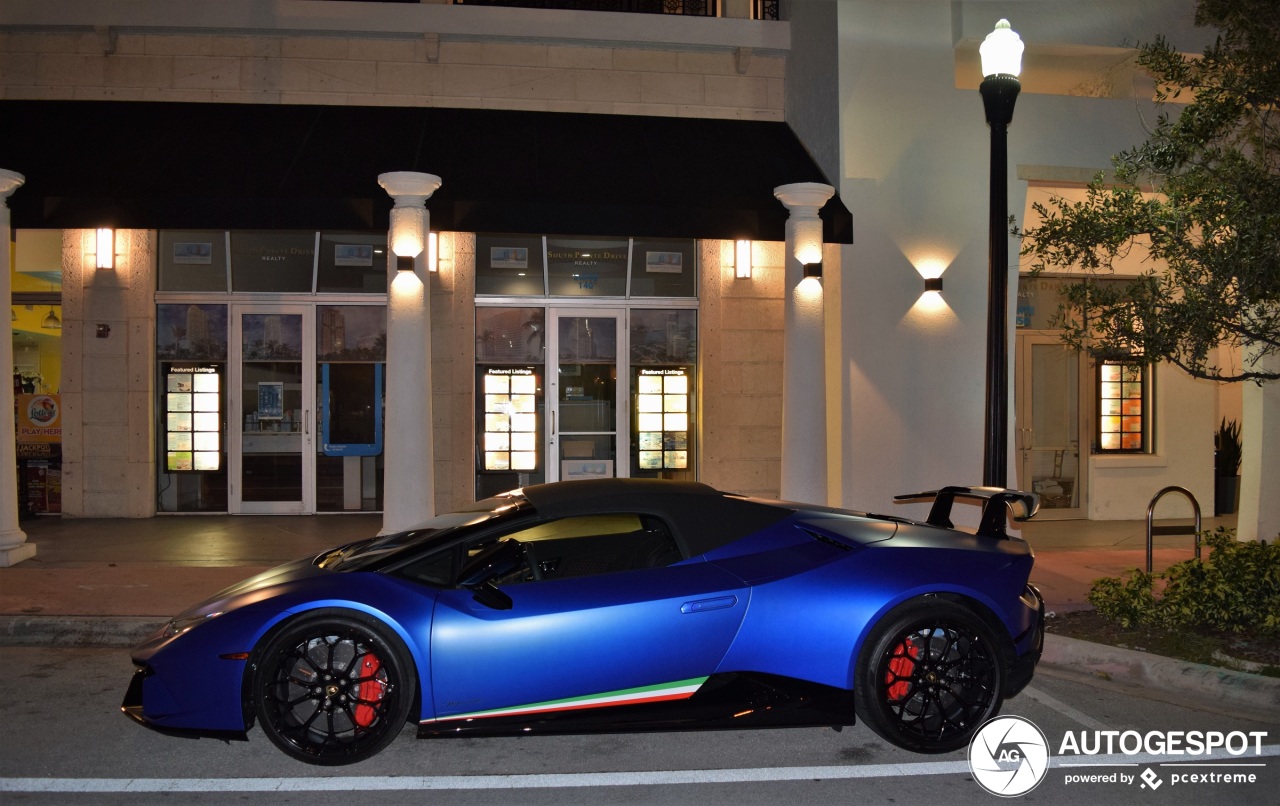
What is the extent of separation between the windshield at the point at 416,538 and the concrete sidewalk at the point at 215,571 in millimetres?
2749

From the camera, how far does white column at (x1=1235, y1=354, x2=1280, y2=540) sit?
35.0ft

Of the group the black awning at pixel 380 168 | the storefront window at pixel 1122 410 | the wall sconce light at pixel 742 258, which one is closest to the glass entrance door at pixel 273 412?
the black awning at pixel 380 168

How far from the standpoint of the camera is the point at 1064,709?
5.68 meters

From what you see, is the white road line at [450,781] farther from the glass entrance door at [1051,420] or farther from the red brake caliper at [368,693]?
the glass entrance door at [1051,420]

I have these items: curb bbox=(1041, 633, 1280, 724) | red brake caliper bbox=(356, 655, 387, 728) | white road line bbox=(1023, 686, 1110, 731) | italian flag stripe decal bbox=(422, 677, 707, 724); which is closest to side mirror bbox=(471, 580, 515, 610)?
italian flag stripe decal bbox=(422, 677, 707, 724)

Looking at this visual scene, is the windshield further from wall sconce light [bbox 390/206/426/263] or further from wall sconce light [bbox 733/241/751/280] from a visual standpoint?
wall sconce light [bbox 733/241/751/280]

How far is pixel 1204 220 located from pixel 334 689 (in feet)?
19.9

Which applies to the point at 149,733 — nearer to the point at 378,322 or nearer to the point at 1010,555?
the point at 1010,555

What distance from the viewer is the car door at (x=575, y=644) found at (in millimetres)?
4488

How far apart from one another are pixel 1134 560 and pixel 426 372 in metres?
7.26

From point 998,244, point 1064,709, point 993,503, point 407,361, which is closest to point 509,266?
point 407,361

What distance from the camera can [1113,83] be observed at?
40.0ft

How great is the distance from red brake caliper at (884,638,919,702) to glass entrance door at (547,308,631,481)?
8.52 meters

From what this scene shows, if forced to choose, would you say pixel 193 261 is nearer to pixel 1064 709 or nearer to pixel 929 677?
pixel 929 677
